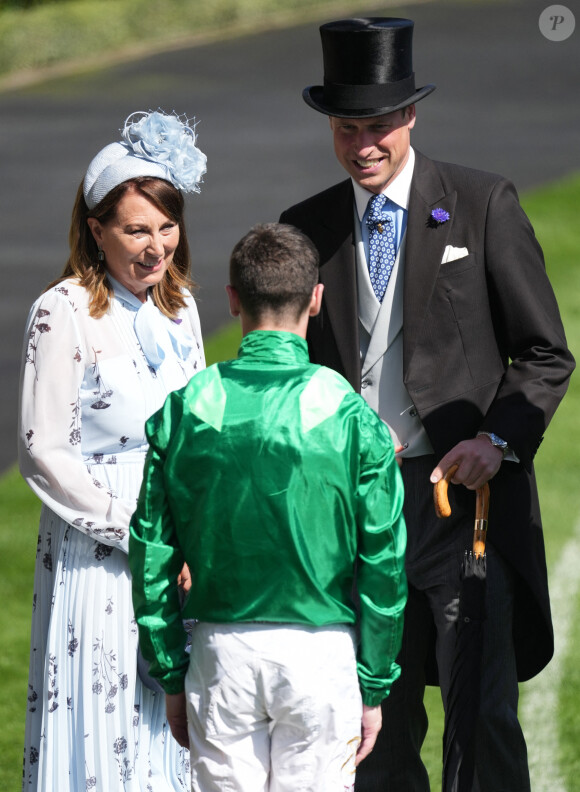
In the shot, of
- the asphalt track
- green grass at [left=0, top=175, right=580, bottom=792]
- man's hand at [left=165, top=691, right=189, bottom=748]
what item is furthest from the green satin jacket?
the asphalt track

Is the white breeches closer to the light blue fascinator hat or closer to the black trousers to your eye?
the black trousers

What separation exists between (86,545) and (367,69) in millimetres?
1565

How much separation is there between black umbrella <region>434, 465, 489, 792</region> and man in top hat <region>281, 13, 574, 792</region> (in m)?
0.05

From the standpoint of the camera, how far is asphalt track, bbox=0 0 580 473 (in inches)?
457

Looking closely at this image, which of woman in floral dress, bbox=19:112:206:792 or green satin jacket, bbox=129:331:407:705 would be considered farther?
woman in floral dress, bbox=19:112:206:792

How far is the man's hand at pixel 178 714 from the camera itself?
3.17 m

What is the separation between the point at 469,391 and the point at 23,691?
2.62m

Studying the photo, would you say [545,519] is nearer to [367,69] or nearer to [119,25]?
[367,69]

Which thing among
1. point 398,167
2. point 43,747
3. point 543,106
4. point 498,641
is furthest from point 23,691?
point 543,106

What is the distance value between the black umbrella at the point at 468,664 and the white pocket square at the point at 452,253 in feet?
2.13

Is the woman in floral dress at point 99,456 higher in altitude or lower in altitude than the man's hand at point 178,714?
higher

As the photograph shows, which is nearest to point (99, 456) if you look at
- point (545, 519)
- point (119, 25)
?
point (545, 519)

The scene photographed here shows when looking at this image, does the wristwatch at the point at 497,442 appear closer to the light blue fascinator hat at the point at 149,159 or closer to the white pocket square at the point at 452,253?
the white pocket square at the point at 452,253

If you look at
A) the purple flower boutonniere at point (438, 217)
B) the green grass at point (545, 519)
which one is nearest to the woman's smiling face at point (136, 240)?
the purple flower boutonniere at point (438, 217)
